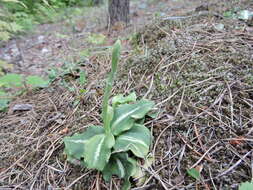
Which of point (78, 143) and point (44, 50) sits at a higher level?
point (78, 143)

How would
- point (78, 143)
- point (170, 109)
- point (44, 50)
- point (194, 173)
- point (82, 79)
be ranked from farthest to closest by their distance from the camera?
point (44, 50)
point (82, 79)
point (170, 109)
point (78, 143)
point (194, 173)

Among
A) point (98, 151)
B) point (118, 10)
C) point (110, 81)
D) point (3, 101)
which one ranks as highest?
point (118, 10)

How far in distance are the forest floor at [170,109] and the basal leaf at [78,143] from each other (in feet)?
0.41

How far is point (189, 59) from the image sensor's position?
1.61 m

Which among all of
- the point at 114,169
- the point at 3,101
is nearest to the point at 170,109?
the point at 114,169

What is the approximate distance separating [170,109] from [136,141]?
38cm

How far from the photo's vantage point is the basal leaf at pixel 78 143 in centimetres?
113

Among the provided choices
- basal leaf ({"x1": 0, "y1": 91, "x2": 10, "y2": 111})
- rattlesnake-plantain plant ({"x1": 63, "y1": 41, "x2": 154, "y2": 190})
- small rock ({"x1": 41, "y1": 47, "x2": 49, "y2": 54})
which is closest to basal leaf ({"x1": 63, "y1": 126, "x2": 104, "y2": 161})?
rattlesnake-plantain plant ({"x1": 63, "y1": 41, "x2": 154, "y2": 190})

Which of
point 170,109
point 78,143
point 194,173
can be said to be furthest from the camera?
point 170,109

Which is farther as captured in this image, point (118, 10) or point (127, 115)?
point (118, 10)

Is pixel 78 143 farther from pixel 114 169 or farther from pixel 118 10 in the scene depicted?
pixel 118 10

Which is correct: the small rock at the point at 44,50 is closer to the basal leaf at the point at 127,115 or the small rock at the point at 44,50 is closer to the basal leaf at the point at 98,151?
the basal leaf at the point at 127,115

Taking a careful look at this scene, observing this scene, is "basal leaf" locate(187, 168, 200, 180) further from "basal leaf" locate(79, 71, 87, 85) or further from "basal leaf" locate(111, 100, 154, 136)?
"basal leaf" locate(79, 71, 87, 85)

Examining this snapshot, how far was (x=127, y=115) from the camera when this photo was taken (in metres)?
1.21
